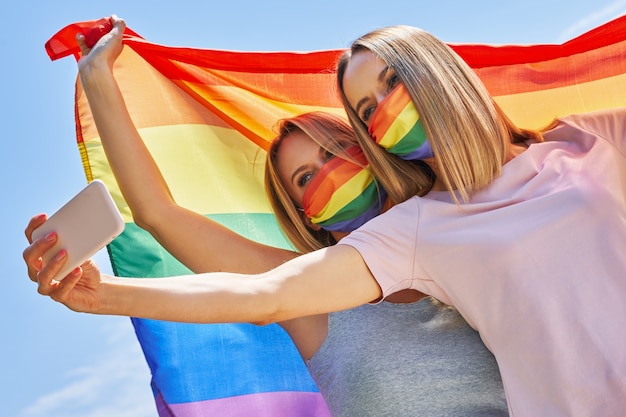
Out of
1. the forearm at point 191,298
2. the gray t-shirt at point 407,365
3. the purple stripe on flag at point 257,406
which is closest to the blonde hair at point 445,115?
the gray t-shirt at point 407,365

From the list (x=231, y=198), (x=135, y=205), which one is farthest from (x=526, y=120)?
(x=135, y=205)

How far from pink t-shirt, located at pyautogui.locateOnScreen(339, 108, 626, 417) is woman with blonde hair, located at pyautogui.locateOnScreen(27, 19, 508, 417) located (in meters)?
0.22

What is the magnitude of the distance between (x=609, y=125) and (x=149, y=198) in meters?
1.70

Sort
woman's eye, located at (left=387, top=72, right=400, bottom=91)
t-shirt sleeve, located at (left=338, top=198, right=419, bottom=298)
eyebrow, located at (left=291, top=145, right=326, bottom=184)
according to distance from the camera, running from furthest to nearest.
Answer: eyebrow, located at (left=291, top=145, right=326, bottom=184) < woman's eye, located at (left=387, top=72, right=400, bottom=91) < t-shirt sleeve, located at (left=338, top=198, right=419, bottom=298)

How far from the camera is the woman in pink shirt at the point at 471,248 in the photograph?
2.47 meters

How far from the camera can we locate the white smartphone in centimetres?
207

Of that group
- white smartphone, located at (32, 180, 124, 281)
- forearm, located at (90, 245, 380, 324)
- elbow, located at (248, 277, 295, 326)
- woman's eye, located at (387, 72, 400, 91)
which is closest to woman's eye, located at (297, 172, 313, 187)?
woman's eye, located at (387, 72, 400, 91)

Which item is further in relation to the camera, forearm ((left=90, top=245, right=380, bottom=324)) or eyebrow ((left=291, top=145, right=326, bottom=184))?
eyebrow ((left=291, top=145, right=326, bottom=184))

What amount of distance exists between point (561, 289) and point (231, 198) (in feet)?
5.07

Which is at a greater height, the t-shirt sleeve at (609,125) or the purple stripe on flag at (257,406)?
the t-shirt sleeve at (609,125)

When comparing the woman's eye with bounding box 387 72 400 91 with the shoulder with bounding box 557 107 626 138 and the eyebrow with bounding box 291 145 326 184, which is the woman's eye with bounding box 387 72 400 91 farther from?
the shoulder with bounding box 557 107 626 138

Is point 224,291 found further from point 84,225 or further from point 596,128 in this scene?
point 596,128

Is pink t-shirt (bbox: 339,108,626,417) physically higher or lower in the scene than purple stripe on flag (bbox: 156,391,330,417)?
higher

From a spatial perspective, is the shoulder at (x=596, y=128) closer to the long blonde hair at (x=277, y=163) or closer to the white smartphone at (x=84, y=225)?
the long blonde hair at (x=277, y=163)
